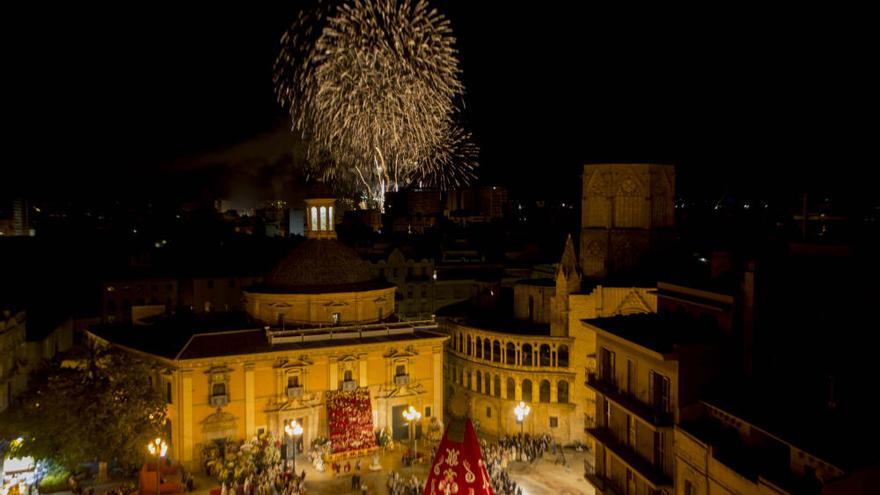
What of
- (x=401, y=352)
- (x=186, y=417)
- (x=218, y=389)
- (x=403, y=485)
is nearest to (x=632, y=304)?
(x=401, y=352)

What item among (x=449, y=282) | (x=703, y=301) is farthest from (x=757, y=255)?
(x=449, y=282)

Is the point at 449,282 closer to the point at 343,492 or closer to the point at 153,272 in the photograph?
the point at 153,272

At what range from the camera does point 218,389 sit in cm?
3991

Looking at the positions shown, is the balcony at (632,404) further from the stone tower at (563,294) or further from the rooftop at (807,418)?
the stone tower at (563,294)

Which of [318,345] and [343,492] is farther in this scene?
[318,345]

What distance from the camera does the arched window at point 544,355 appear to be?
4800 centimetres

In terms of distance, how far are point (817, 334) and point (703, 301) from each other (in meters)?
4.24

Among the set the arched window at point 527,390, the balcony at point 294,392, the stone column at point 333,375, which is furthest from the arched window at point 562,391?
the balcony at point 294,392

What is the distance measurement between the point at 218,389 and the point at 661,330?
24356 millimetres

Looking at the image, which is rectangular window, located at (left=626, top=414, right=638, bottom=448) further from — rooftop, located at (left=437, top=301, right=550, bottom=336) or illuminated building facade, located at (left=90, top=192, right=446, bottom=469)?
rooftop, located at (left=437, top=301, right=550, bottom=336)

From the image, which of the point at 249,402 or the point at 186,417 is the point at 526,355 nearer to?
the point at 249,402

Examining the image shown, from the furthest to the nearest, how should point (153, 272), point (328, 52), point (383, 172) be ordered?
point (153, 272), point (383, 172), point (328, 52)

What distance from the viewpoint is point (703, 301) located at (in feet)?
81.8

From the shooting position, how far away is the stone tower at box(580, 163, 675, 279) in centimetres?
5266
